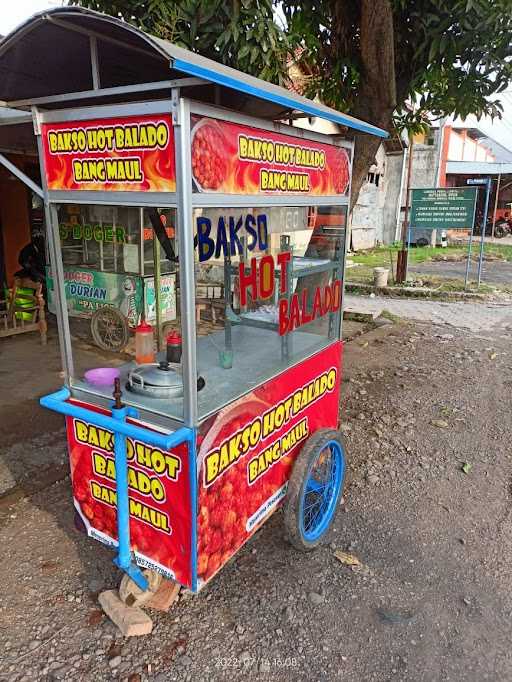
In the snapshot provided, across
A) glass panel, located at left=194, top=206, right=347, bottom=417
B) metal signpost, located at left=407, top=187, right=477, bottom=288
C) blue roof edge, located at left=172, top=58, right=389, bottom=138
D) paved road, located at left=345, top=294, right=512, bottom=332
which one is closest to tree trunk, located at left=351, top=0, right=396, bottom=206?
glass panel, located at left=194, top=206, right=347, bottom=417

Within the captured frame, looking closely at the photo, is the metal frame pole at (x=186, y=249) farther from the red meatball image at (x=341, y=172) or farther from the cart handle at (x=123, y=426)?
the red meatball image at (x=341, y=172)

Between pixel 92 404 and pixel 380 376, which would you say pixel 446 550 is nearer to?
pixel 92 404

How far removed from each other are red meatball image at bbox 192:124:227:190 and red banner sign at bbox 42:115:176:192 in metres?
0.09

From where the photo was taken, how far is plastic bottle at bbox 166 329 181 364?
8.20 ft

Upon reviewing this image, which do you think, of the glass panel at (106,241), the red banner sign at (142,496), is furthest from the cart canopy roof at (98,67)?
the glass panel at (106,241)

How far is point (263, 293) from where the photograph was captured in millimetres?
2699

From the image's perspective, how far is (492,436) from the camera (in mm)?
4602

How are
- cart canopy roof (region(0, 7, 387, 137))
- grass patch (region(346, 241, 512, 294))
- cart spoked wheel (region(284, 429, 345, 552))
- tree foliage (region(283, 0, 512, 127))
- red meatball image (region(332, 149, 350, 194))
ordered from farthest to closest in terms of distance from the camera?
grass patch (region(346, 241, 512, 294)) < tree foliage (region(283, 0, 512, 127)) < red meatball image (region(332, 149, 350, 194)) < cart spoked wheel (region(284, 429, 345, 552)) < cart canopy roof (region(0, 7, 387, 137))

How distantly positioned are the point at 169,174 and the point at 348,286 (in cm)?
1026

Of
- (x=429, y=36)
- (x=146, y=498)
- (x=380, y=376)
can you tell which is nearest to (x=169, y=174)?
(x=146, y=498)

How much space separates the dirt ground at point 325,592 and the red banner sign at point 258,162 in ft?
6.59

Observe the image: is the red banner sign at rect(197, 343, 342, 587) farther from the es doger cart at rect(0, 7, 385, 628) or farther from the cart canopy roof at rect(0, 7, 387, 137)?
the cart canopy roof at rect(0, 7, 387, 137)

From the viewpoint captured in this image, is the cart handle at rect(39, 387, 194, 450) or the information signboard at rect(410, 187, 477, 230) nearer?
the cart handle at rect(39, 387, 194, 450)

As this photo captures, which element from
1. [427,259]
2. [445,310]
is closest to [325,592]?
[445,310]
